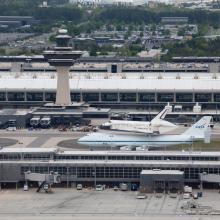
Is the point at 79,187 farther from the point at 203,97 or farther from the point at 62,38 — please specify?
the point at 203,97

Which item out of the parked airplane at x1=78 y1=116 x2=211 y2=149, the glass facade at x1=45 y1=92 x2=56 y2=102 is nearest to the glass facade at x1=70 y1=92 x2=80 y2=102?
the glass facade at x1=45 y1=92 x2=56 y2=102

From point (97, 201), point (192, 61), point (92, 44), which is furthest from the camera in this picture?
point (92, 44)

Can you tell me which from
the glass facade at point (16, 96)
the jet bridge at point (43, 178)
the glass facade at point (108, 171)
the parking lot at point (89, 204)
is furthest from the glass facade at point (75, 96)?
the parking lot at point (89, 204)

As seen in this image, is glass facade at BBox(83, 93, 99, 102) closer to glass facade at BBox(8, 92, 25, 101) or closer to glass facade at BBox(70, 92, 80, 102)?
glass facade at BBox(70, 92, 80, 102)

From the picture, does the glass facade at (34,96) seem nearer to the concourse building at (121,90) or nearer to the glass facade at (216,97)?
the concourse building at (121,90)

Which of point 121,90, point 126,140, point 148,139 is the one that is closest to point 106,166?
point 126,140

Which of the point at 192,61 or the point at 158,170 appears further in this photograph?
the point at 192,61

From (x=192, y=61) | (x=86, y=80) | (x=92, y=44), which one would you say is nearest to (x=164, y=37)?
(x=92, y=44)
